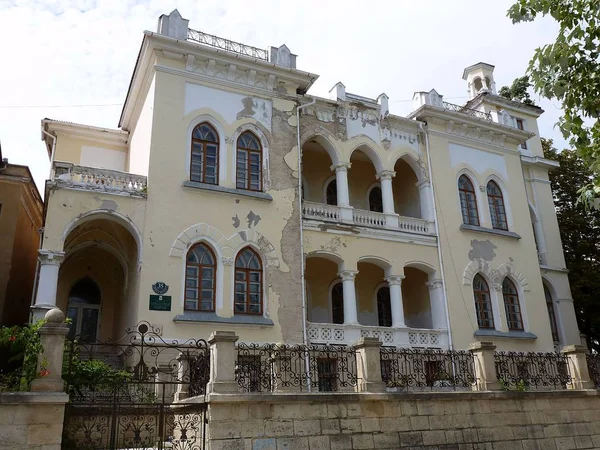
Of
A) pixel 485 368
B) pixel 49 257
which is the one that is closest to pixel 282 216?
pixel 49 257

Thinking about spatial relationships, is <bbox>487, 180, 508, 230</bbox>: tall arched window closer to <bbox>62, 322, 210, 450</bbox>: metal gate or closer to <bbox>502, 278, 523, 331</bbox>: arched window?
<bbox>502, 278, 523, 331</bbox>: arched window

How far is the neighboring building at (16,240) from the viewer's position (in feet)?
56.5

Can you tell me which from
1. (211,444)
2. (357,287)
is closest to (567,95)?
(211,444)

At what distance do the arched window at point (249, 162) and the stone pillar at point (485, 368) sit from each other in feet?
26.4

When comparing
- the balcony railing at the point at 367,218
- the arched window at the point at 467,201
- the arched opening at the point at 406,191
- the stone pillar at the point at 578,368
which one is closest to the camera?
the stone pillar at the point at 578,368

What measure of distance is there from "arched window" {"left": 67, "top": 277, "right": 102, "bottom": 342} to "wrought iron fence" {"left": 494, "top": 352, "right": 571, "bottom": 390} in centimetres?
1238

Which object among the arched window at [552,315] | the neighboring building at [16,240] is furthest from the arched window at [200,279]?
the arched window at [552,315]

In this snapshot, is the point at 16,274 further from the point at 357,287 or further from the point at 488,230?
the point at 488,230

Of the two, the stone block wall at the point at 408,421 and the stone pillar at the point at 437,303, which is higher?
the stone pillar at the point at 437,303

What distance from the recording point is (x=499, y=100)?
26094mm

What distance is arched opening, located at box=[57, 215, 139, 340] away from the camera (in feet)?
55.8

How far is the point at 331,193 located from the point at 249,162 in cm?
474

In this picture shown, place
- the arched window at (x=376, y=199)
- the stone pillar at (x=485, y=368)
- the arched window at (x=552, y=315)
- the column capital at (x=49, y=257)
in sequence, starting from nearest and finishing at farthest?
the stone pillar at (x=485, y=368), the column capital at (x=49, y=257), the arched window at (x=376, y=199), the arched window at (x=552, y=315)

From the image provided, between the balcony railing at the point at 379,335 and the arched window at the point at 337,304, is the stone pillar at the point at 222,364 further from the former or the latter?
the arched window at the point at 337,304
